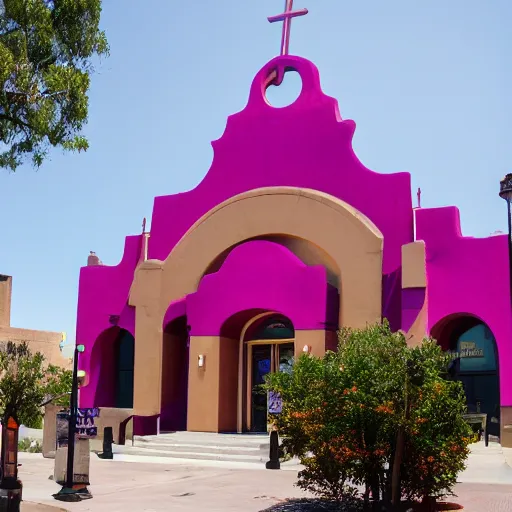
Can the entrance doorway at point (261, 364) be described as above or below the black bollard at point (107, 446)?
above

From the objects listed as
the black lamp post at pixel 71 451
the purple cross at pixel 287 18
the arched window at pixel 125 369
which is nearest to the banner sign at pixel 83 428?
the black lamp post at pixel 71 451

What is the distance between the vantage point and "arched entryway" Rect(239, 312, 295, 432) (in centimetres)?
2588

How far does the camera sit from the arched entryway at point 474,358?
23.8m

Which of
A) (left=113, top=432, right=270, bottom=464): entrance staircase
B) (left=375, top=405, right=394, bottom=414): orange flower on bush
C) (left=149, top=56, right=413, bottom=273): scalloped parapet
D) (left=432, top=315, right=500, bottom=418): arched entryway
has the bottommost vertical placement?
(left=113, top=432, right=270, bottom=464): entrance staircase

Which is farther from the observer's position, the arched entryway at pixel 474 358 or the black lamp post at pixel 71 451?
the arched entryway at pixel 474 358

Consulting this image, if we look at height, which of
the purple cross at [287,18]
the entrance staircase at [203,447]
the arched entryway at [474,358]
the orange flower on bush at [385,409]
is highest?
the purple cross at [287,18]

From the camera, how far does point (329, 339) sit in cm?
2369

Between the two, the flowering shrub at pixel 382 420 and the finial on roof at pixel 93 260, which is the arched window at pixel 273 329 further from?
the flowering shrub at pixel 382 420

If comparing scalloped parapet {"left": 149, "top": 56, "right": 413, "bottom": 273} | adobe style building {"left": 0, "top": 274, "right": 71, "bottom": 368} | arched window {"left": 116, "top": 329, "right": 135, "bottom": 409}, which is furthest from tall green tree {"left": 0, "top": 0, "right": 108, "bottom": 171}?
adobe style building {"left": 0, "top": 274, "right": 71, "bottom": 368}

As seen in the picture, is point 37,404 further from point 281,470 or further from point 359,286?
point 359,286

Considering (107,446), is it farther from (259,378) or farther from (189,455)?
(259,378)

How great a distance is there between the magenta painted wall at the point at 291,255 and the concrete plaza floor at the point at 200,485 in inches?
175

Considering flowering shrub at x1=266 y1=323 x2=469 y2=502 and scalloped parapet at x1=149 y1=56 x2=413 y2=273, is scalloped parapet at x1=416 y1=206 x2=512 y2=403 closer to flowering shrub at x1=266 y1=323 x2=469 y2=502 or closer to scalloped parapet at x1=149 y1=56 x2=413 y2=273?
scalloped parapet at x1=149 y1=56 x2=413 y2=273

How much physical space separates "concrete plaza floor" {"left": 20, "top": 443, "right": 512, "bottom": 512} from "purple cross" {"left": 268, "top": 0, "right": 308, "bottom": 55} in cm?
1502
